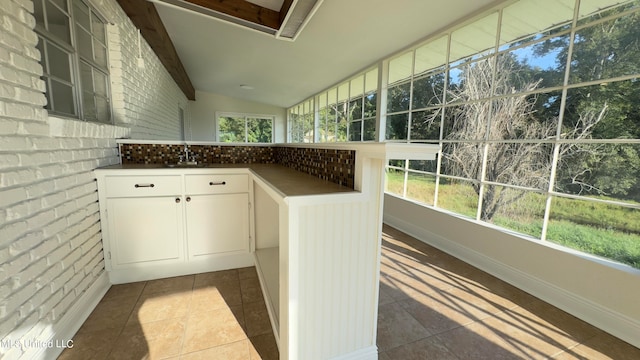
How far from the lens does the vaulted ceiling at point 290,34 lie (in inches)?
97.8

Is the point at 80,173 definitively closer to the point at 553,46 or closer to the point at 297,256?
the point at 297,256

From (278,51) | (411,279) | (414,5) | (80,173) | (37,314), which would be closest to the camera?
(37,314)

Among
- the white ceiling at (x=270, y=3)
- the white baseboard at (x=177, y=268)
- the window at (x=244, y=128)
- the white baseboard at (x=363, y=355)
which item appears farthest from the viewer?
the window at (x=244, y=128)

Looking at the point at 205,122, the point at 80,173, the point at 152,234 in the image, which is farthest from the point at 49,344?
the point at 205,122

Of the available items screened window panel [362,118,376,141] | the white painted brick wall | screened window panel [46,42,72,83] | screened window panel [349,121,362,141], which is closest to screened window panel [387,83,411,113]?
screened window panel [362,118,376,141]

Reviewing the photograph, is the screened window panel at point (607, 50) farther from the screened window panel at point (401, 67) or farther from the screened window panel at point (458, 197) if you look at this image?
the screened window panel at point (401, 67)

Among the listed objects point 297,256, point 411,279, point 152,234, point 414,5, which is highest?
point 414,5

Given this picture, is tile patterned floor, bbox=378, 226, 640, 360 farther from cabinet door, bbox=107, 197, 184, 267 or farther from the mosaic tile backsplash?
cabinet door, bbox=107, 197, 184, 267

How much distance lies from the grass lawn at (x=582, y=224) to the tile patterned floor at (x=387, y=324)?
55 centimetres

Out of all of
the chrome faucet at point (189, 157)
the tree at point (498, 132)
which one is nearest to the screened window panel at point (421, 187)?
the tree at point (498, 132)

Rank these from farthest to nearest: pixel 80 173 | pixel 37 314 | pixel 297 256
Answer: pixel 80 173
pixel 37 314
pixel 297 256

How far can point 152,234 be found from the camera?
2.09m

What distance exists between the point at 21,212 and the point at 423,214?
340 cm

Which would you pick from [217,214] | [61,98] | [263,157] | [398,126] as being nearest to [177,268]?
[217,214]
